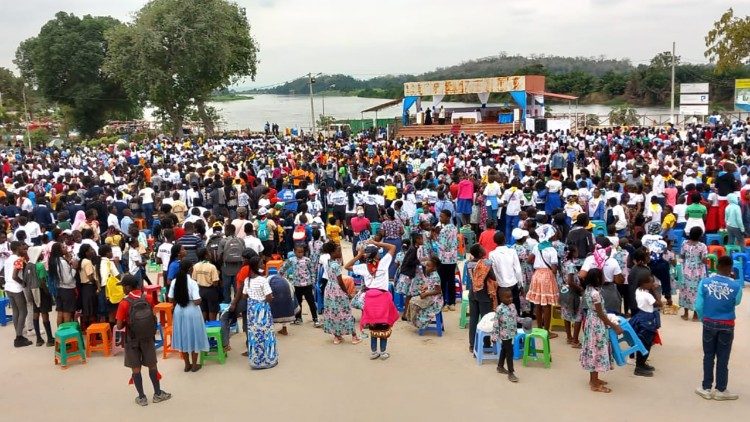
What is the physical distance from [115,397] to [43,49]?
42.7 metres

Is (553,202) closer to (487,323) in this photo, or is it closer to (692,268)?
(692,268)

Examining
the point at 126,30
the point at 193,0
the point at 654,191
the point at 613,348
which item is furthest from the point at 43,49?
the point at 613,348

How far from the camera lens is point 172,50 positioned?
3691cm

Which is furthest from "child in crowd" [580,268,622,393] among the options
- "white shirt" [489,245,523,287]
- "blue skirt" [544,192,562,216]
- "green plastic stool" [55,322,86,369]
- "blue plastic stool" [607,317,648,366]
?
"blue skirt" [544,192,562,216]

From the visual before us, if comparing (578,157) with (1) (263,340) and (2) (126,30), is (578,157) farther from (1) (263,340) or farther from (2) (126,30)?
(2) (126,30)

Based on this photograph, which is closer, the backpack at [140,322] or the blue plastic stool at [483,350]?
the backpack at [140,322]

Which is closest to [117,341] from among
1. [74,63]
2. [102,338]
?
[102,338]

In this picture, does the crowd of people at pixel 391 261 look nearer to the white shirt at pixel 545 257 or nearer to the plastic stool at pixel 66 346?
the white shirt at pixel 545 257

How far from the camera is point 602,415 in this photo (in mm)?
5516

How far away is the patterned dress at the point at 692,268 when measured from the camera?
7.48m

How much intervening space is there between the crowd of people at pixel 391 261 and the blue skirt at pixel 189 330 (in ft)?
0.05

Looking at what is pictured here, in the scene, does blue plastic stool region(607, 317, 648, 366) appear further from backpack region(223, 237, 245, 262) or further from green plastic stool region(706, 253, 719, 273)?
backpack region(223, 237, 245, 262)

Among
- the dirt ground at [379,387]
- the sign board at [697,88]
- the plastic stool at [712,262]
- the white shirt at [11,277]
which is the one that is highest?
the sign board at [697,88]

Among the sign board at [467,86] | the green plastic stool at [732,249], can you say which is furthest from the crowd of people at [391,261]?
the sign board at [467,86]
